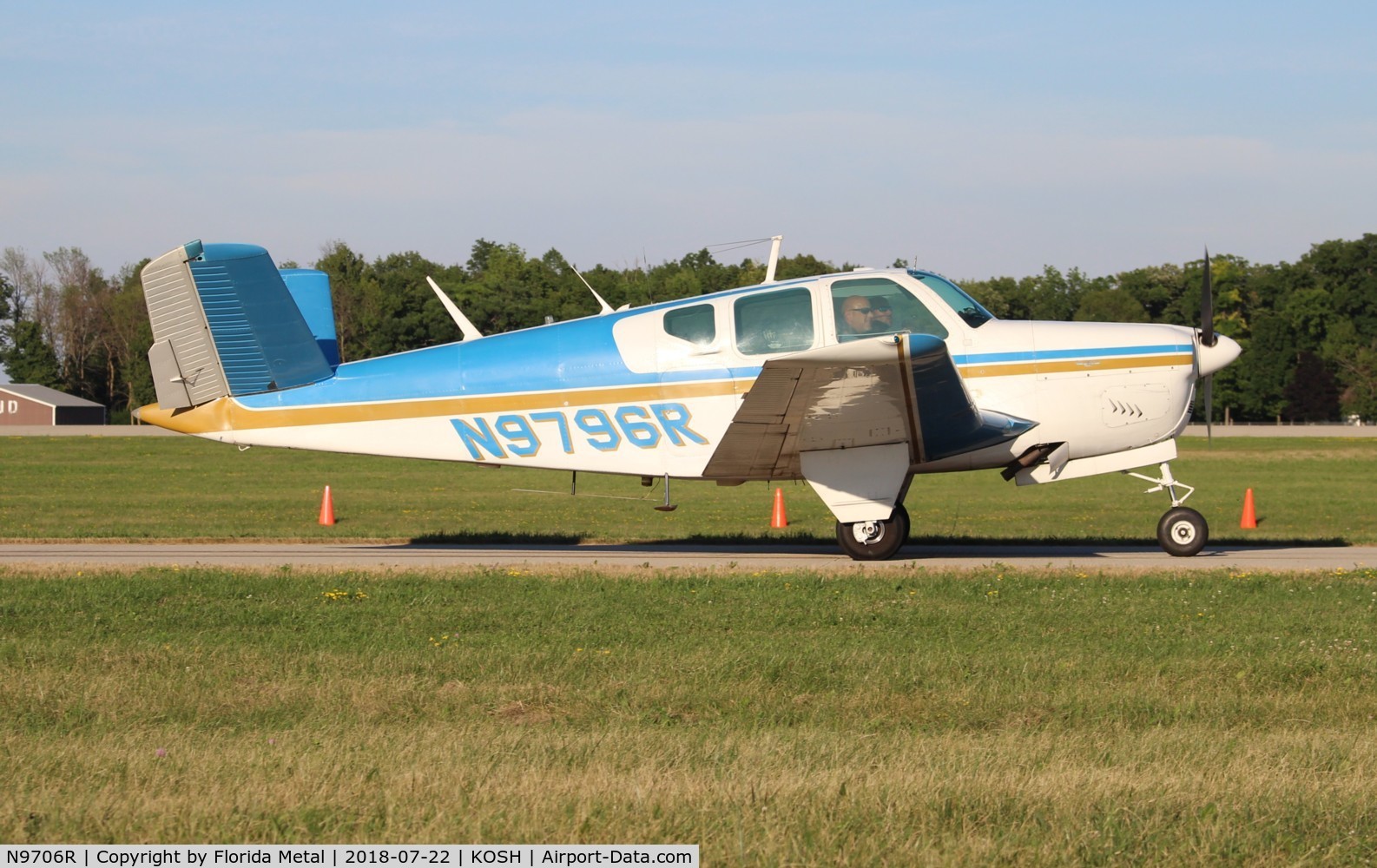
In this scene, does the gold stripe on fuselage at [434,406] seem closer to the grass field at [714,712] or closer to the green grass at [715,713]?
the grass field at [714,712]

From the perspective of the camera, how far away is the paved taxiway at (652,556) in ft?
39.9

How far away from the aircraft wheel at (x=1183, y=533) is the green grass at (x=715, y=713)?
192 cm

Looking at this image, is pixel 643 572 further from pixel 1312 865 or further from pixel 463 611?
pixel 1312 865

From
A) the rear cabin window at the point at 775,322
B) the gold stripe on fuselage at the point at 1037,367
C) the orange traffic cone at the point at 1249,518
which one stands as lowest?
the orange traffic cone at the point at 1249,518

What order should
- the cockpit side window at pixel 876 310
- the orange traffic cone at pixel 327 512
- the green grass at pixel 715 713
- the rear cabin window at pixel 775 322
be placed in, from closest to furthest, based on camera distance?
the green grass at pixel 715 713 → the cockpit side window at pixel 876 310 → the rear cabin window at pixel 775 322 → the orange traffic cone at pixel 327 512

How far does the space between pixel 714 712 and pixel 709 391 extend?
6.24 meters

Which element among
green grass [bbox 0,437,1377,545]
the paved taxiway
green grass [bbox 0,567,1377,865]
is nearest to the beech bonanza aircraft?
the paved taxiway

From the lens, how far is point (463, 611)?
917cm

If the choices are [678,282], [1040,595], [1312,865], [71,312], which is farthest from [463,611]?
[71,312]

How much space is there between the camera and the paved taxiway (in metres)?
12.1

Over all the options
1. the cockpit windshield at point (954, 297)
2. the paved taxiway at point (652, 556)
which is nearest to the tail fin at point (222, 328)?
the paved taxiway at point (652, 556)

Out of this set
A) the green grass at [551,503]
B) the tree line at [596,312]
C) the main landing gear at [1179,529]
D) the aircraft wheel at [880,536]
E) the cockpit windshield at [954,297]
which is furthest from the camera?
the tree line at [596,312]

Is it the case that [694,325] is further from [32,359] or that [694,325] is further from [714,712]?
[32,359]

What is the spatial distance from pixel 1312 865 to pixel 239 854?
3.49 meters
